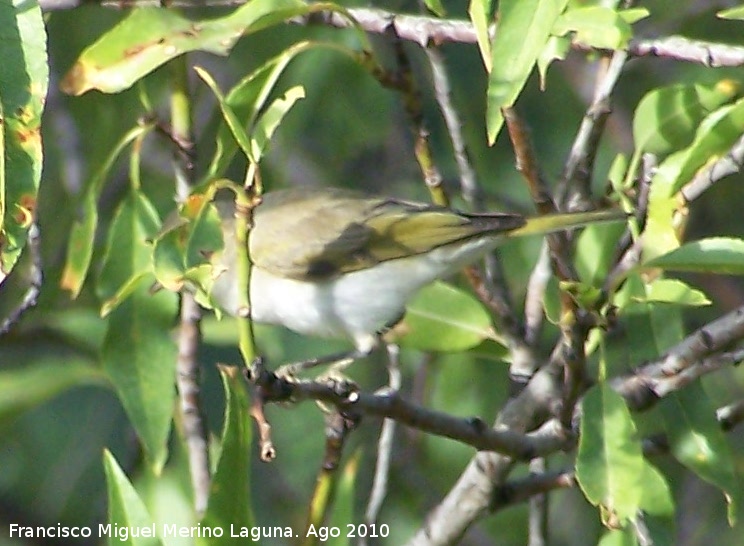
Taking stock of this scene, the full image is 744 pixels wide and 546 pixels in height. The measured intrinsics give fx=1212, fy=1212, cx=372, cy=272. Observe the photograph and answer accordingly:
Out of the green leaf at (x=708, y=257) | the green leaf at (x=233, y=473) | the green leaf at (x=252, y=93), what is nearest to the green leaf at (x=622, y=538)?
the green leaf at (x=708, y=257)

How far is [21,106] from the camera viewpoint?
4.49 feet

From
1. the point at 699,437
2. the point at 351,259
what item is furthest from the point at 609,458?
the point at 351,259

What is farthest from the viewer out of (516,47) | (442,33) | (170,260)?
(442,33)

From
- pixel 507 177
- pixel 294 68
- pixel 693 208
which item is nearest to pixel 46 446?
pixel 294 68

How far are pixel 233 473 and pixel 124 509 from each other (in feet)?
0.46

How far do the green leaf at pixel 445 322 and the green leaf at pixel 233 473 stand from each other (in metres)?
0.70

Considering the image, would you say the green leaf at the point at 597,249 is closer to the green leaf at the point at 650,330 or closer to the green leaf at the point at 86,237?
the green leaf at the point at 650,330

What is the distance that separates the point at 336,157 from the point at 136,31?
190 cm

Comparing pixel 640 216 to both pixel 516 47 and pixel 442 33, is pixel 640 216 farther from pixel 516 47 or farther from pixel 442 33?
pixel 516 47

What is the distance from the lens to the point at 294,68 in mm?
3125

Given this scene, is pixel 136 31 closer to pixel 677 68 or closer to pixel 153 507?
pixel 153 507

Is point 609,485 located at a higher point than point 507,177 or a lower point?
higher

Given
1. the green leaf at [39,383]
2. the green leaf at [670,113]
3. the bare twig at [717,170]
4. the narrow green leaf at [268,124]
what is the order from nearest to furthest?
the narrow green leaf at [268,124] < the bare twig at [717,170] < the green leaf at [670,113] < the green leaf at [39,383]

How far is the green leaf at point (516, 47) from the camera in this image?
4.33 ft
